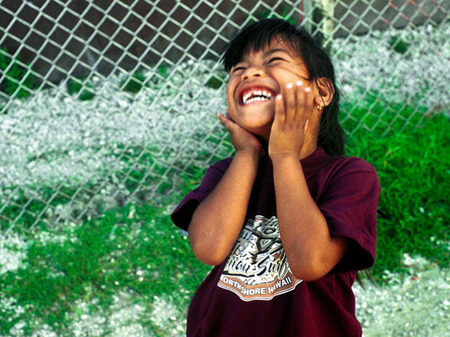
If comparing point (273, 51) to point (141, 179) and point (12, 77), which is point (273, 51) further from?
point (12, 77)

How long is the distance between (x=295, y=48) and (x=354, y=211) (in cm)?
55

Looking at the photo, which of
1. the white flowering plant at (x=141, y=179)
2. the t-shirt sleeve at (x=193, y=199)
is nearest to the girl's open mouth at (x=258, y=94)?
the t-shirt sleeve at (x=193, y=199)

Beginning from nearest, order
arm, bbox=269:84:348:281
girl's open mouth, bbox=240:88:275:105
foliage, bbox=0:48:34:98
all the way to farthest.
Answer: arm, bbox=269:84:348:281 → girl's open mouth, bbox=240:88:275:105 → foliage, bbox=0:48:34:98

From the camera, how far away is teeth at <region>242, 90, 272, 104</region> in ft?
4.63

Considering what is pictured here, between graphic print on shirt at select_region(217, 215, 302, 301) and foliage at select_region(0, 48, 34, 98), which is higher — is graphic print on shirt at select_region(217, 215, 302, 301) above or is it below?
above

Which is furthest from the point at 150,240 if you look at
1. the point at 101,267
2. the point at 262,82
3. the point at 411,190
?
the point at 262,82

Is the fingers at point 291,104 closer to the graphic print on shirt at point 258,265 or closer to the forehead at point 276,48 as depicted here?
the forehead at point 276,48

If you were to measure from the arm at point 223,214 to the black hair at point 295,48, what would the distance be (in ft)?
1.15

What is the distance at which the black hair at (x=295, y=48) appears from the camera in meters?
1.49

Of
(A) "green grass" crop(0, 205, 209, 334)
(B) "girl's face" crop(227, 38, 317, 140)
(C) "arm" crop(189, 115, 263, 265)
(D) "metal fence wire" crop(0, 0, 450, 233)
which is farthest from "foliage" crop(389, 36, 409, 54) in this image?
(C) "arm" crop(189, 115, 263, 265)

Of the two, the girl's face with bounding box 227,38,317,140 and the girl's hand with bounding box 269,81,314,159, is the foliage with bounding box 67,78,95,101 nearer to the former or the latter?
the girl's face with bounding box 227,38,317,140

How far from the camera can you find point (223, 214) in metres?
1.33

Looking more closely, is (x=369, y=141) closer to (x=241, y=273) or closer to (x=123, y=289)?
(x=123, y=289)

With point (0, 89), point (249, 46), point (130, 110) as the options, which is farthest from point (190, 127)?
point (249, 46)
